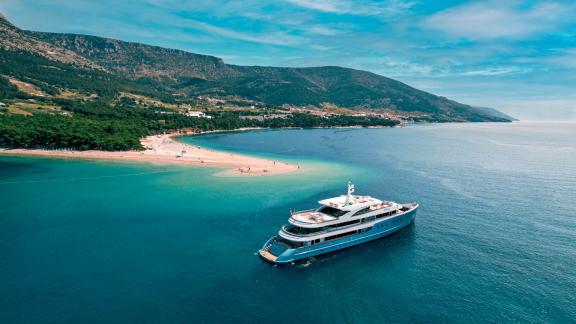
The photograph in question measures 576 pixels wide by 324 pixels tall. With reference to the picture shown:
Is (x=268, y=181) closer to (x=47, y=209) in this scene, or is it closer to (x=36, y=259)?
(x=47, y=209)

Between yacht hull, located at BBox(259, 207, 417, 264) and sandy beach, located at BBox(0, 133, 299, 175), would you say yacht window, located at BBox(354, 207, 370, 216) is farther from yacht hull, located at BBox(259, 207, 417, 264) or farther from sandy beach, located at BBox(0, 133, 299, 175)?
sandy beach, located at BBox(0, 133, 299, 175)

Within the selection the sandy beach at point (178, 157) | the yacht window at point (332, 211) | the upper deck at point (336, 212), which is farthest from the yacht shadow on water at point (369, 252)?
the sandy beach at point (178, 157)

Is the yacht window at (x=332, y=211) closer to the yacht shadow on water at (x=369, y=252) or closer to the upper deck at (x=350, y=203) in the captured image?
the upper deck at (x=350, y=203)

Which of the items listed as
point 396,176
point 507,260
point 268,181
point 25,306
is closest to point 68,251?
point 25,306

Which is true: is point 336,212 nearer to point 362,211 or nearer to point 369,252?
point 362,211

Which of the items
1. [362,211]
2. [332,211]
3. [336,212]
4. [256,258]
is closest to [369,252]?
[362,211]

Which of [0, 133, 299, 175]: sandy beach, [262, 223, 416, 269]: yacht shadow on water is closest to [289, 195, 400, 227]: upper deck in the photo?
[262, 223, 416, 269]: yacht shadow on water
